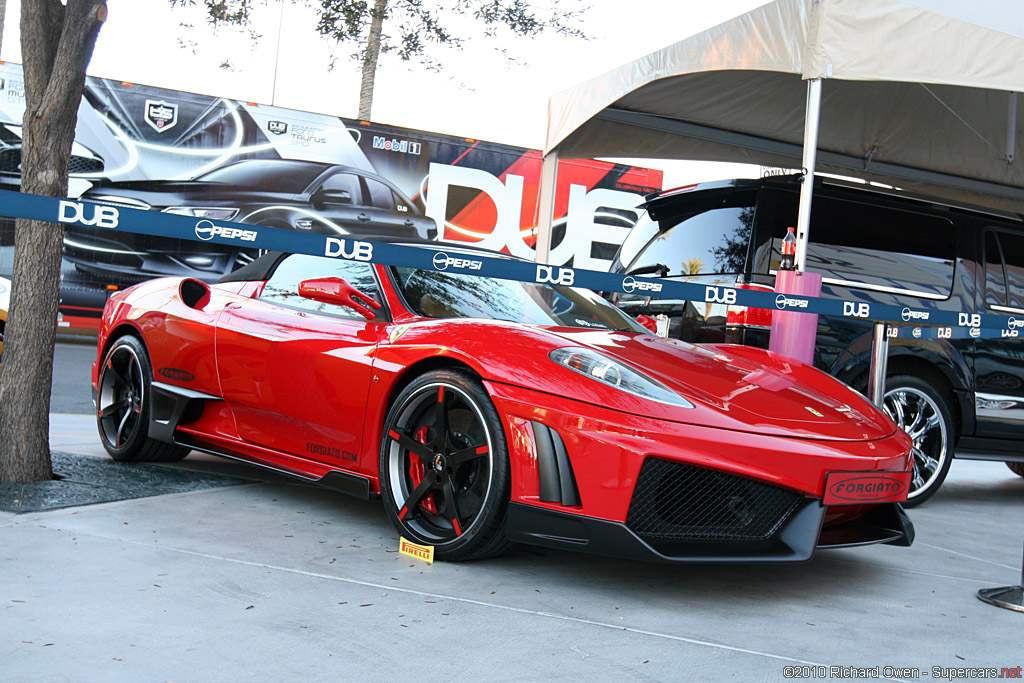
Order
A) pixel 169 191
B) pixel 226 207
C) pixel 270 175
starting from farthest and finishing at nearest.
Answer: pixel 270 175
pixel 226 207
pixel 169 191

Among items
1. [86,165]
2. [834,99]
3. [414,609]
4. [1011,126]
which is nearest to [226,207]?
[86,165]

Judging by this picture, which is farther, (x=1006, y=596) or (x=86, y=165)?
(x=86, y=165)

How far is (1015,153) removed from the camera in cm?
791

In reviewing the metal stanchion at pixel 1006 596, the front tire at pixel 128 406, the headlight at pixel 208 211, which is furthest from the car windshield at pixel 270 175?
the metal stanchion at pixel 1006 596

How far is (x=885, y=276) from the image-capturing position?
5066mm

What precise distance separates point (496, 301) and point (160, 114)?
8.52m

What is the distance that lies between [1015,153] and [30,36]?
7602 mm

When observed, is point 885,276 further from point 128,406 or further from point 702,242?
point 128,406

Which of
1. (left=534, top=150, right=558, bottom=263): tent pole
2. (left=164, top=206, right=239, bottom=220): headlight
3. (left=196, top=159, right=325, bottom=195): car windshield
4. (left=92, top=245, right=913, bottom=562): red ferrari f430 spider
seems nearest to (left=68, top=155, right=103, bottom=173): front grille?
(left=164, top=206, right=239, bottom=220): headlight

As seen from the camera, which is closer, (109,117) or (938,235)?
(938,235)

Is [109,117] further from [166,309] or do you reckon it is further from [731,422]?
[731,422]

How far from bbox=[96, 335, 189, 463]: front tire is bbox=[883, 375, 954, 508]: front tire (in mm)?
3889

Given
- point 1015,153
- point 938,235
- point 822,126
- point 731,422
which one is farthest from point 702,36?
point 1015,153

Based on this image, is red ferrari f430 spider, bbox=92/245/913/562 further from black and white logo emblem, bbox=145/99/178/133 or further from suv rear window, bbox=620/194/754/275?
black and white logo emblem, bbox=145/99/178/133
